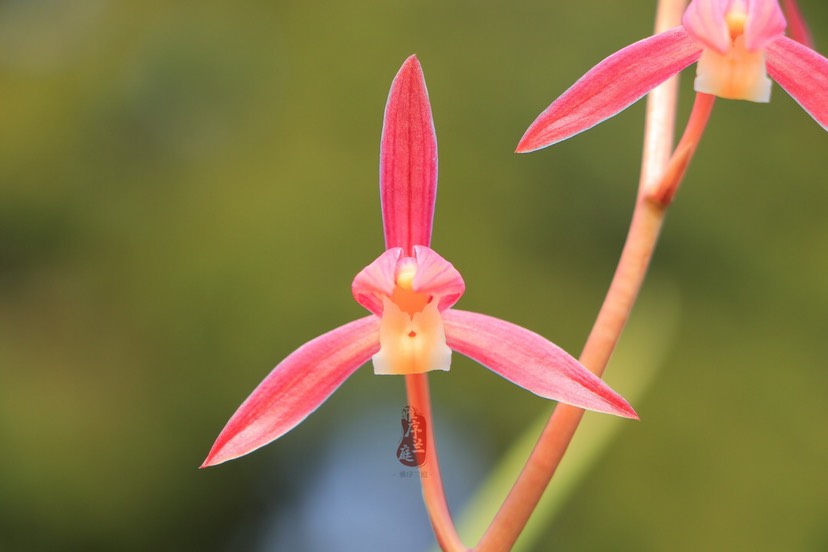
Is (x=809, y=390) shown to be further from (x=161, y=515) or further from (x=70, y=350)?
(x=70, y=350)

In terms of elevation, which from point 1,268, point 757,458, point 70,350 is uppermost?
point 1,268

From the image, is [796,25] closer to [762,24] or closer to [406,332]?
[762,24]

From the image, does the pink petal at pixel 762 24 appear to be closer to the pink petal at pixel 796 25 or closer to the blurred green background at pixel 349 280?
the pink petal at pixel 796 25

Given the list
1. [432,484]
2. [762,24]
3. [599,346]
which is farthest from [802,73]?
[432,484]

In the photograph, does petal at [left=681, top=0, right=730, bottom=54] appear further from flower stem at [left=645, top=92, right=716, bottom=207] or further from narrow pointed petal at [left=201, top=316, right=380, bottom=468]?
narrow pointed petal at [left=201, top=316, right=380, bottom=468]

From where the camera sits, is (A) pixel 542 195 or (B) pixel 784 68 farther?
(A) pixel 542 195

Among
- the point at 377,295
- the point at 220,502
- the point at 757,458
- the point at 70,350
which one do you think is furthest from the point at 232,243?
the point at 377,295
